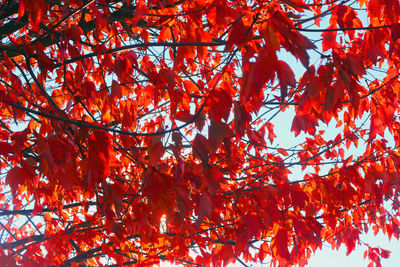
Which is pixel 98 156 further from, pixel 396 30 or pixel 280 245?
pixel 396 30

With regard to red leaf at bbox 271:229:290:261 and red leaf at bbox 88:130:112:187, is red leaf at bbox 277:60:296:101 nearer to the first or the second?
red leaf at bbox 88:130:112:187

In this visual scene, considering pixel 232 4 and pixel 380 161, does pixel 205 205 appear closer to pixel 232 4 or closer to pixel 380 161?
pixel 232 4

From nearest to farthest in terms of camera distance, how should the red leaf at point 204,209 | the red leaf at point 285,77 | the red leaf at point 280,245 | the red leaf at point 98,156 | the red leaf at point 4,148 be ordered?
the red leaf at point 285,77 < the red leaf at point 98,156 < the red leaf at point 204,209 < the red leaf at point 4,148 < the red leaf at point 280,245

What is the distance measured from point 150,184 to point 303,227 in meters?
1.60

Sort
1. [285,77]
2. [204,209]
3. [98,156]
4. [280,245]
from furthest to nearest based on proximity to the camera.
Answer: [280,245], [204,209], [98,156], [285,77]

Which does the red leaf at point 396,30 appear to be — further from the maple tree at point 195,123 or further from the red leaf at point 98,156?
the red leaf at point 98,156

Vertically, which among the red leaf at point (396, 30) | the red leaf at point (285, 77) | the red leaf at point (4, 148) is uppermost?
the red leaf at point (396, 30)

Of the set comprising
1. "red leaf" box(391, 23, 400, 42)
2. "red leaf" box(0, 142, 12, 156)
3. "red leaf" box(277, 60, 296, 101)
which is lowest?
"red leaf" box(277, 60, 296, 101)

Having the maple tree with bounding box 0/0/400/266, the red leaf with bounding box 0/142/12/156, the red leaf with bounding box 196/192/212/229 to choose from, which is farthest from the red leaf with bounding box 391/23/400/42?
the red leaf with bounding box 0/142/12/156

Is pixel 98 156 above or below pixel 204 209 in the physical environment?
above

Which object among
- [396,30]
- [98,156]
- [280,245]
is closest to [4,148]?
[98,156]

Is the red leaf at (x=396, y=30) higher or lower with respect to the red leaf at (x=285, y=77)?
higher

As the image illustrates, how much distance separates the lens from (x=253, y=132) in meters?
3.44

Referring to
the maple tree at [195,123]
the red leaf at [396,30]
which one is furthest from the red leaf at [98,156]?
the red leaf at [396,30]
